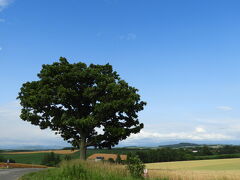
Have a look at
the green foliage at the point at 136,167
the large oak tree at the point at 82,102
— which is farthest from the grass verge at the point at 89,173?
the large oak tree at the point at 82,102

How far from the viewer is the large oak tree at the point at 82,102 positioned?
3062 cm

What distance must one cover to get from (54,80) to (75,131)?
21.2 ft

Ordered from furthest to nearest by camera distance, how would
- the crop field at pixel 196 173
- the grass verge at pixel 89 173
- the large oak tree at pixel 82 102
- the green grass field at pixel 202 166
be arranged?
the green grass field at pixel 202 166, the large oak tree at pixel 82 102, the crop field at pixel 196 173, the grass verge at pixel 89 173

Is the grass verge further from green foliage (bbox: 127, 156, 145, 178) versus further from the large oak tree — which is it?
the large oak tree

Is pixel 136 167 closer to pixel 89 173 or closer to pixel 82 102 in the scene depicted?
pixel 89 173

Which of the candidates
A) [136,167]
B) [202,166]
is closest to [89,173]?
[136,167]

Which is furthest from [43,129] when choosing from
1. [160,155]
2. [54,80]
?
[160,155]

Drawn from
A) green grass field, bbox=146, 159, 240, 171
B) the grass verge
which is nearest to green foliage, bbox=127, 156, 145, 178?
the grass verge

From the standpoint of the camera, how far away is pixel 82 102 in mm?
33062

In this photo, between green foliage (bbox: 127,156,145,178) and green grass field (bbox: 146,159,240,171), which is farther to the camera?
green grass field (bbox: 146,159,240,171)

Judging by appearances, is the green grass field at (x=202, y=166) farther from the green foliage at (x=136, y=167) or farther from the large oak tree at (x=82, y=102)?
the green foliage at (x=136, y=167)

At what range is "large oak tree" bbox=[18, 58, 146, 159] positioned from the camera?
30625 millimetres

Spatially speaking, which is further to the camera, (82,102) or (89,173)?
(82,102)

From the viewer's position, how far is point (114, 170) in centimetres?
1925
